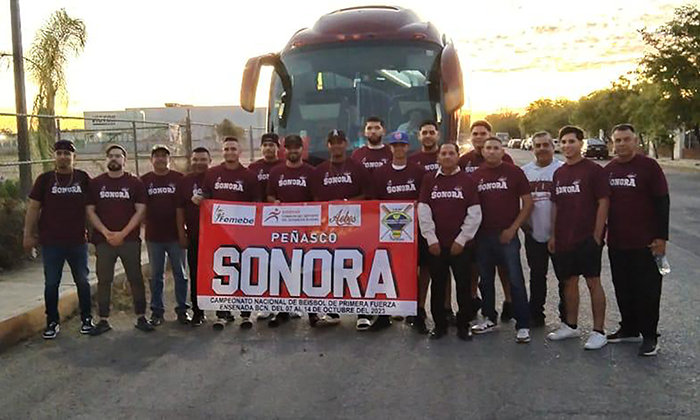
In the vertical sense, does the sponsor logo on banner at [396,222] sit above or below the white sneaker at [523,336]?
above

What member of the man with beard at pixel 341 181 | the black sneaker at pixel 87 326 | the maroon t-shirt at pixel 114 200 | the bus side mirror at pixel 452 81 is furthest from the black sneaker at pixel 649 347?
the black sneaker at pixel 87 326

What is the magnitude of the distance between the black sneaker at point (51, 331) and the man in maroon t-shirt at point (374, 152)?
346 cm

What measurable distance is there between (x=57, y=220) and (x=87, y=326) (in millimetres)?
1109

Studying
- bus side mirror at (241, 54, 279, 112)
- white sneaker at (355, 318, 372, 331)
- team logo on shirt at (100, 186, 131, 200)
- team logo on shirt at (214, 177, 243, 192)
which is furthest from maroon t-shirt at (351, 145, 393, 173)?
bus side mirror at (241, 54, 279, 112)

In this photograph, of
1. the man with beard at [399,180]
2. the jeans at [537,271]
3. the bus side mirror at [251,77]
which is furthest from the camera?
the bus side mirror at [251,77]

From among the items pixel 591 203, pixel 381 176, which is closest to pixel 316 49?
pixel 381 176

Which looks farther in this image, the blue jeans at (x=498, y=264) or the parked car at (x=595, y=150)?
the parked car at (x=595, y=150)

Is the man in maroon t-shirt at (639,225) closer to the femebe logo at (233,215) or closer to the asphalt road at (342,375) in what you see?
the asphalt road at (342,375)

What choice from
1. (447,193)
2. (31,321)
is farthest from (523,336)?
(31,321)

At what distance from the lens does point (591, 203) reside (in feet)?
20.0

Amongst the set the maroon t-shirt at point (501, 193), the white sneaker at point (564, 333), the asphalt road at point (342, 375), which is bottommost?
the asphalt road at point (342, 375)

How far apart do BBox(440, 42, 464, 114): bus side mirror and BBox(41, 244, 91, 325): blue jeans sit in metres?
5.00

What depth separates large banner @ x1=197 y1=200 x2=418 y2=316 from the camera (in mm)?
6797

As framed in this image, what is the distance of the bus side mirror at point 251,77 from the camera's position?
10.1 m
